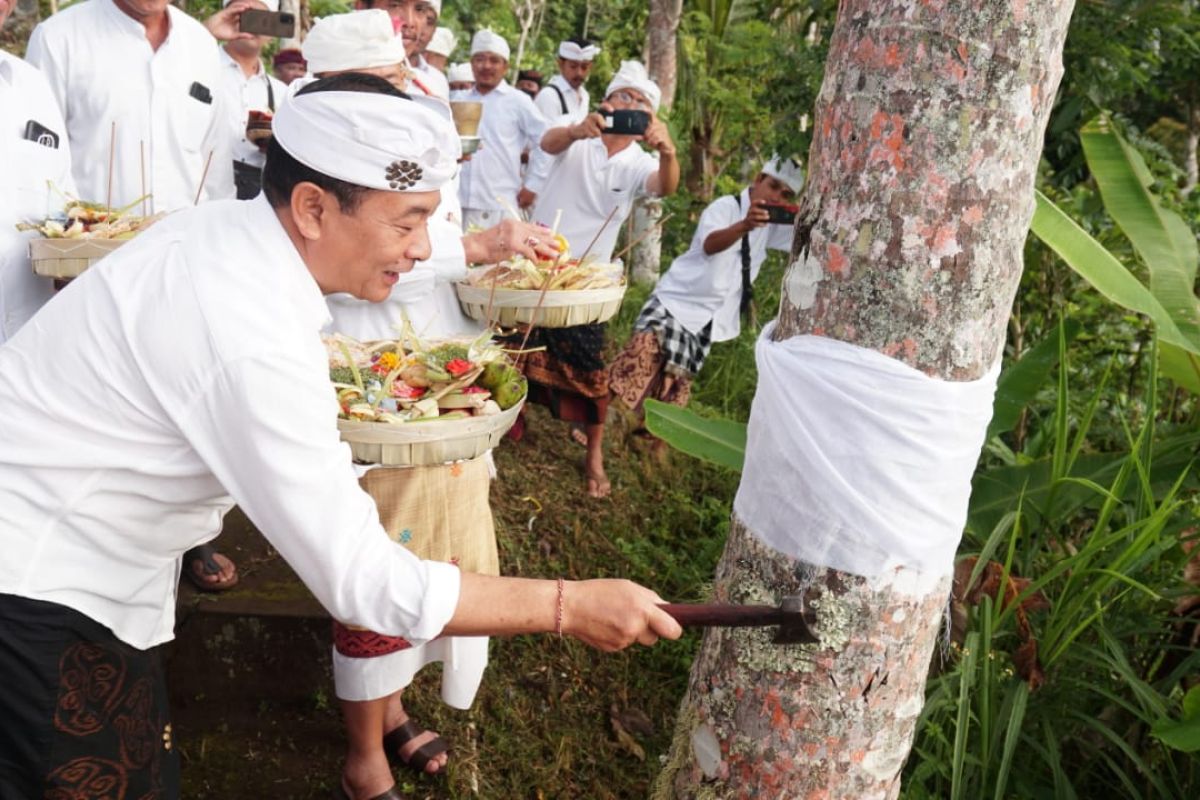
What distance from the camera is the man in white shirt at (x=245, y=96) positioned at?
14.1 ft

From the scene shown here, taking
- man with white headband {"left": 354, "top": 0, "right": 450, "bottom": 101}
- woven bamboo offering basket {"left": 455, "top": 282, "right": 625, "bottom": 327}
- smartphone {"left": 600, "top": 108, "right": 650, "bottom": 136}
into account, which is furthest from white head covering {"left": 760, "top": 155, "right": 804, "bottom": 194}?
woven bamboo offering basket {"left": 455, "top": 282, "right": 625, "bottom": 327}

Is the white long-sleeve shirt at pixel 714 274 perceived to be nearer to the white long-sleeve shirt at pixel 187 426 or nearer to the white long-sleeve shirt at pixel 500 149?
the white long-sleeve shirt at pixel 500 149

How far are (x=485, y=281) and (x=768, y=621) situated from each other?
1866mm

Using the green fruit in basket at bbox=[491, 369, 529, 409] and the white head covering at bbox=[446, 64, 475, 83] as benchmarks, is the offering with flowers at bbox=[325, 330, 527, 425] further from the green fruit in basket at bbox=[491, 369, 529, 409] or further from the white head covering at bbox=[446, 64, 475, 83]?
the white head covering at bbox=[446, 64, 475, 83]

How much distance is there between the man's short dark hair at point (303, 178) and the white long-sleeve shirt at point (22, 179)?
1642 millimetres

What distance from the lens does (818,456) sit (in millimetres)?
1747

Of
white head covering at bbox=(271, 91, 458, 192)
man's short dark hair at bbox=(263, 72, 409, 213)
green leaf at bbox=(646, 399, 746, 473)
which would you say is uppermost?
white head covering at bbox=(271, 91, 458, 192)

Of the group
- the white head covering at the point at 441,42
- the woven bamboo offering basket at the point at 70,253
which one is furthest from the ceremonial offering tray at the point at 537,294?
the white head covering at the point at 441,42

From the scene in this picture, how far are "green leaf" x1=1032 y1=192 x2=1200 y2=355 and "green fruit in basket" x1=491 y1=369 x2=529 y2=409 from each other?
150cm

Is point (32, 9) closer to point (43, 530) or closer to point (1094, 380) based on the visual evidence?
point (43, 530)

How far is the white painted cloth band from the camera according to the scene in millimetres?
1721

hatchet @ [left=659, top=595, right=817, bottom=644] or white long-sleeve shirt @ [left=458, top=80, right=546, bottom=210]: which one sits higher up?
hatchet @ [left=659, top=595, right=817, bottom=644]

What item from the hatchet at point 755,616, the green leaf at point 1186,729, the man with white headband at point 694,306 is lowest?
the man with white headband at point 694,306

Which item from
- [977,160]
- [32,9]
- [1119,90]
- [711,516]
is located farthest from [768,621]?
[32,9]
